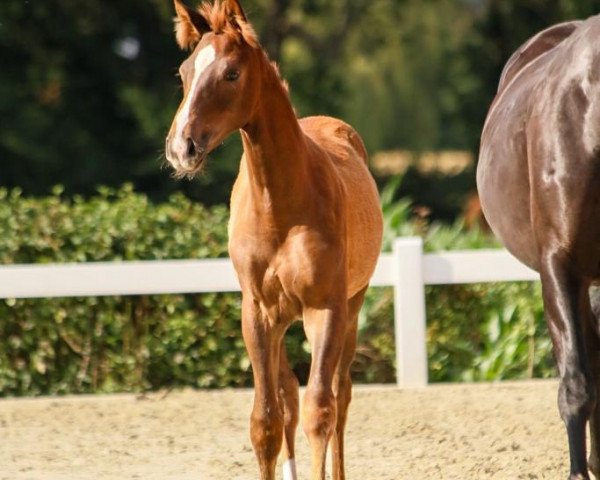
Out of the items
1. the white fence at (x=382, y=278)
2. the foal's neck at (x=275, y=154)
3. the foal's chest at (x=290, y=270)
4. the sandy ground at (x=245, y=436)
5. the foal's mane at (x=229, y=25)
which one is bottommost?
the sandy ground at (x=245, y=436)

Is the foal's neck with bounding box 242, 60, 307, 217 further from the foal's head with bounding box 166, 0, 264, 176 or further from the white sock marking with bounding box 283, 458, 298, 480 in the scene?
the white sock marking with bounding box 283, 458, 298, 480

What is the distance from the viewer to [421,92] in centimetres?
2509

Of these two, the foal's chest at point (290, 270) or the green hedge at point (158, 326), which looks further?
the green hedge at point (158, 326)

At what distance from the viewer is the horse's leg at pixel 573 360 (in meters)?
4.89

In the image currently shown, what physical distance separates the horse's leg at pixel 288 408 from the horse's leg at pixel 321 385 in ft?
0.97

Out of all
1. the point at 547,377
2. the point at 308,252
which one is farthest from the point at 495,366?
the point at 308,252

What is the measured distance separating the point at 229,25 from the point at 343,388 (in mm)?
1924

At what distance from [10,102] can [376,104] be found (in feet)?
33.6

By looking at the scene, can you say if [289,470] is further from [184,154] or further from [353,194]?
[184,154]

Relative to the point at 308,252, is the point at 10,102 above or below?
below

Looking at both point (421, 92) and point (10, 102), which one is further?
point (421, 92)

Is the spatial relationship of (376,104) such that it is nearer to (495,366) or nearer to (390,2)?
(390,2)

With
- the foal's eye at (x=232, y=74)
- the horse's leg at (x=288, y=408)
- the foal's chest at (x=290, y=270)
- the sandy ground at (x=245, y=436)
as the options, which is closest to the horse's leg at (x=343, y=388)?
the horse's leg at (x=288, y=408)

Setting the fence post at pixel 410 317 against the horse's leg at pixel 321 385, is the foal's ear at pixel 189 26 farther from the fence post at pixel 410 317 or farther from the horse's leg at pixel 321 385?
the fence post at pixel 410 317
